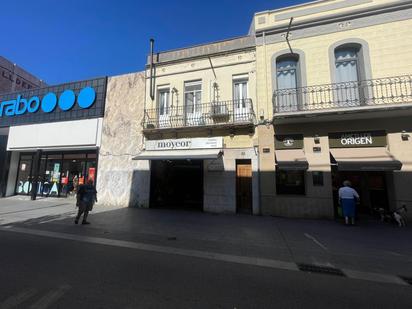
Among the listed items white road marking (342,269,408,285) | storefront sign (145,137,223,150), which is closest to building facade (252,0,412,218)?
storefront sign (145,137,223,150)

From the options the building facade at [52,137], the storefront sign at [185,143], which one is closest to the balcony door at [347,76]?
the storefront sign at [185,143]

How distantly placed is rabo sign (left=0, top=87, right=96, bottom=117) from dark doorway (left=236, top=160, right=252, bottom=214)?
10.1 m

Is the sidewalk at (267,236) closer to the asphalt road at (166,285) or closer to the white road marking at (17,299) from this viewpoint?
the asphalt road at (166,285)

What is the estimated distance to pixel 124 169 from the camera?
45.8ft

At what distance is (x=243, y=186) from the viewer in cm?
1191

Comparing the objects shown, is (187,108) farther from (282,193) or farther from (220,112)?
(282,193)

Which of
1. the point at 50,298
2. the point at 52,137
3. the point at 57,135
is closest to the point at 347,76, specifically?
the point at 50,298

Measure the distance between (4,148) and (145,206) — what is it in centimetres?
1314

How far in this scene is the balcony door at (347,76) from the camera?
418 inches

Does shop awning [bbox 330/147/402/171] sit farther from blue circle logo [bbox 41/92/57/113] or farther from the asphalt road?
blue circle logo [bbox 41/92/57/113]

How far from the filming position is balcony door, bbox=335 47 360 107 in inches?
418

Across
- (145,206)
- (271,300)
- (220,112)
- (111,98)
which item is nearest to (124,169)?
(145,206)

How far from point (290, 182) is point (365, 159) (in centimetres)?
309

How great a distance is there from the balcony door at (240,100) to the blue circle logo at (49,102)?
11.9 m
